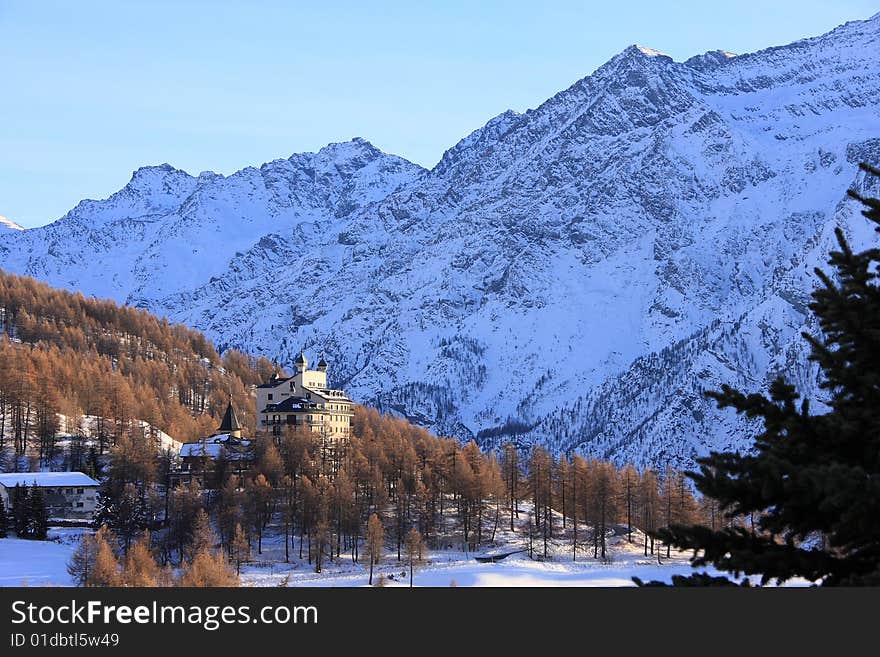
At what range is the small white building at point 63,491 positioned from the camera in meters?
125

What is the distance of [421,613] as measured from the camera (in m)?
19.2

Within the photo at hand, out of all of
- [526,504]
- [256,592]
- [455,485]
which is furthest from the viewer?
[526,504]

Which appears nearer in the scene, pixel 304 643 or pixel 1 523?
pixel 304 643

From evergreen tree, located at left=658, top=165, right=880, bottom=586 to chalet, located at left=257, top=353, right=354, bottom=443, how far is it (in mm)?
132592

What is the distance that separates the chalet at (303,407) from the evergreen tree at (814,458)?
13259 cm

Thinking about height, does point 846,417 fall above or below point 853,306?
below

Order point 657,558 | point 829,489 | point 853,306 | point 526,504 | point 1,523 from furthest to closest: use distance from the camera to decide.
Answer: point 526,504 → point 657,558 → point 1,523 → point 853,306 → point 829,489

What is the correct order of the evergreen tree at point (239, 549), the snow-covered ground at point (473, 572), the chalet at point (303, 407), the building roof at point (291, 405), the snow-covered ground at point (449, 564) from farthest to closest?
the building roof at point (291, 405), the chalet at point (303, 407), the evergreen tree at point (239, 549), the snow-covered ground at point (473, 572), the snow-covered ground at point (449, 564)

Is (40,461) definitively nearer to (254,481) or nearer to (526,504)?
(254,481)

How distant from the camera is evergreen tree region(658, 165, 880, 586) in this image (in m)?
18.3

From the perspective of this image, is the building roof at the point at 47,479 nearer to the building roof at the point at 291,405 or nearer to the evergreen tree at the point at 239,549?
the evergreen tree at the point at 239,549

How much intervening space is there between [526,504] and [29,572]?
66.4 meters

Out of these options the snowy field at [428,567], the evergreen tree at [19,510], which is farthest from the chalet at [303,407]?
the evergreen tree at [19,510]

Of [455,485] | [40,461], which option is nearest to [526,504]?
[455,485]
